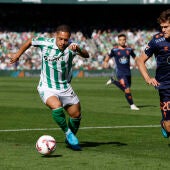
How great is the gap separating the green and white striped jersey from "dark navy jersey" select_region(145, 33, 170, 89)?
58.8 inches

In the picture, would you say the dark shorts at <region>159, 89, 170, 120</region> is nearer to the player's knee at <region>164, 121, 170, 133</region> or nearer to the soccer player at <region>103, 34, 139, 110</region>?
the player's knee at <region>164, 121, 170, 133</region>

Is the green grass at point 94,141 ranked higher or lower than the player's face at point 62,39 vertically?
lower

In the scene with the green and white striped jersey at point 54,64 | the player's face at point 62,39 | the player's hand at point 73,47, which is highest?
the player's face at point 62,39

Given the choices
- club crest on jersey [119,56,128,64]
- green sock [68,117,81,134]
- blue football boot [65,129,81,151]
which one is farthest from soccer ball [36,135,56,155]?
club crest on jersey [119,56,128,64]

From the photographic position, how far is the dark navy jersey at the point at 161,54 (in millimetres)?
10385

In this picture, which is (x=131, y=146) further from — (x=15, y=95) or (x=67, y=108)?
(x=15, y=95)

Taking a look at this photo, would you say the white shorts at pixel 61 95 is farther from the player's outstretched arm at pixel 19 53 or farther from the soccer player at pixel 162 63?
the soccer player at pixel 162 63

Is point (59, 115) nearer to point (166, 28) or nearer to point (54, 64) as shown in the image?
point (54, 64)

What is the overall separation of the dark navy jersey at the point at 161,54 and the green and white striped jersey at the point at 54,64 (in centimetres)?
149

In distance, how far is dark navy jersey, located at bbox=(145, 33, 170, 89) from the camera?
10.4 m

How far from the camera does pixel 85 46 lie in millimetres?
53969

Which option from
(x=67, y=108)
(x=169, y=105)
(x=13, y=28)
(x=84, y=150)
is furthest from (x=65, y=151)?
(x=13, y=28)

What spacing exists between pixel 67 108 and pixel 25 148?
43.1 inches

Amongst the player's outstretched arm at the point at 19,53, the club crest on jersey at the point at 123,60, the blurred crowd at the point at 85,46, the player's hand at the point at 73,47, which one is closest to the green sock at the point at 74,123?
the player's hand at the point at 73,47
